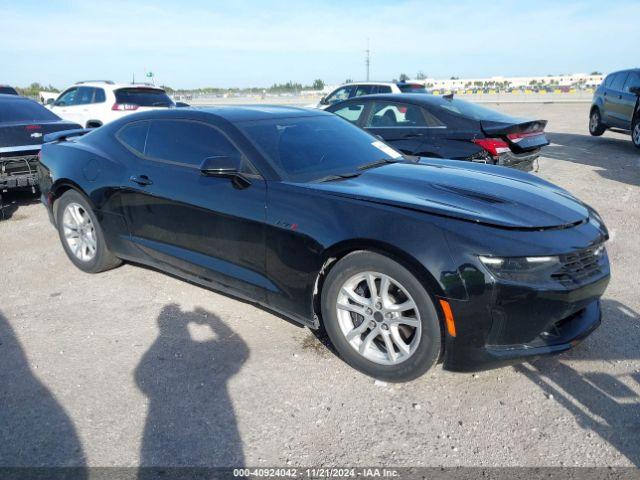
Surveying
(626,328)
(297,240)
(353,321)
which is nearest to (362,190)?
(297,240)

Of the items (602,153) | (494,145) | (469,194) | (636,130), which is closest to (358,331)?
(469,194)

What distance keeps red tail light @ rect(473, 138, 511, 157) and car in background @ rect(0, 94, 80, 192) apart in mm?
5701

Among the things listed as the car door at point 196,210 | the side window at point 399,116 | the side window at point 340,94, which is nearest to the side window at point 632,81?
the side window at point 340,94

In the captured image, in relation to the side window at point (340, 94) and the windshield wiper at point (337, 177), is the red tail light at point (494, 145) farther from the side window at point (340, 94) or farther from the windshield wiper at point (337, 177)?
the side window at point (340, 94)

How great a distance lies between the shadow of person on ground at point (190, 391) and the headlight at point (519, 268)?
155 cm

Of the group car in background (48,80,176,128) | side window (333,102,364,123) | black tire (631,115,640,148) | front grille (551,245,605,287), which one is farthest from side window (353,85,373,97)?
front grille (551,245,605,287)

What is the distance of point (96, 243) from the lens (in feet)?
15.3

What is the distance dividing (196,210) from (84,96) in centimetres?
984

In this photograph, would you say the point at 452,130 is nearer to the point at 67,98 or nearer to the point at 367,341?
the point at 367,341

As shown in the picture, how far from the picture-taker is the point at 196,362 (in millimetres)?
3293

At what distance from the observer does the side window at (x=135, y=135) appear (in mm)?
4246

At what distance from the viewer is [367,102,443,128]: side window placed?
673 cm

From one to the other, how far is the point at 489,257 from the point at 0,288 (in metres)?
4.22

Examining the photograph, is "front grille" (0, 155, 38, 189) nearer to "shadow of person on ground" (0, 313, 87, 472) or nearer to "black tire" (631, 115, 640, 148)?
"shadow of person on ground" (0, 313, 87, 472)
